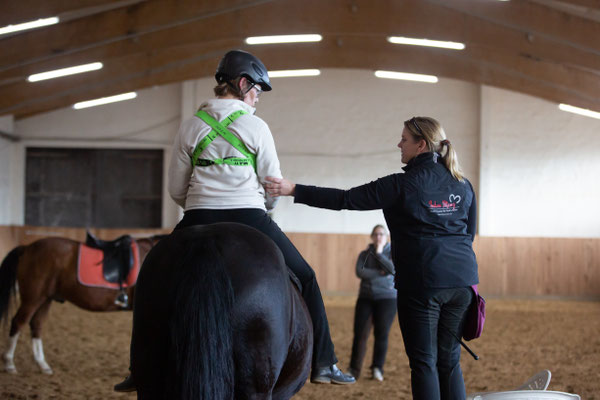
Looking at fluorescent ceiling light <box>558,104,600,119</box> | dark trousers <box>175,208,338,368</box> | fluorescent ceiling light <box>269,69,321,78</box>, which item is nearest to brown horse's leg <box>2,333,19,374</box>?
dark trousers <box>175,208,338,368</box>

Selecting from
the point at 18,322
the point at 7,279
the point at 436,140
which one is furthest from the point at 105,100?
the point at 436,140

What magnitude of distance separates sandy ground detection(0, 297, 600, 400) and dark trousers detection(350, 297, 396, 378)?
0.76ft

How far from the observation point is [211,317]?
219cm

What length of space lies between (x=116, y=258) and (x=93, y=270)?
29 cm

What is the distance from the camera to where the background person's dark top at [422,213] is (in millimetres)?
3139

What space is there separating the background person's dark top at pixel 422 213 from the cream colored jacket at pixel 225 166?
42 centimetres

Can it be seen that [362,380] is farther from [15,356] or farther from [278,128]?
[278,128]

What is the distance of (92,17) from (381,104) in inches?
300

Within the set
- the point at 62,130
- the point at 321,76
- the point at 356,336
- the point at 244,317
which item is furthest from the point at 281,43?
the point at 244,317

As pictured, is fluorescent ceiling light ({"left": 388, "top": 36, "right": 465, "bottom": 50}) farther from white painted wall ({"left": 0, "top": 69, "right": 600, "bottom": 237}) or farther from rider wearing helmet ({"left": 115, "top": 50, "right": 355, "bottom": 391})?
rider wearing helmet ({"left": 115, "top": 50, "right": 355, "bottom": 391})

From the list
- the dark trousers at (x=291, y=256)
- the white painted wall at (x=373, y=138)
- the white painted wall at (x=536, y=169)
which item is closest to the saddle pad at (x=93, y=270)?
the dark trousers at (x=291, y=256)

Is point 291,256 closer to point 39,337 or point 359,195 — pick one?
point 359,195

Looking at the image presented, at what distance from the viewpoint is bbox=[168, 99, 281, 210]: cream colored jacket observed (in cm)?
274

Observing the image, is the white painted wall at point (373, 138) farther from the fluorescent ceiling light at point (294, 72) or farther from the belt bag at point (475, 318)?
the belt bag at point (475, 318)
